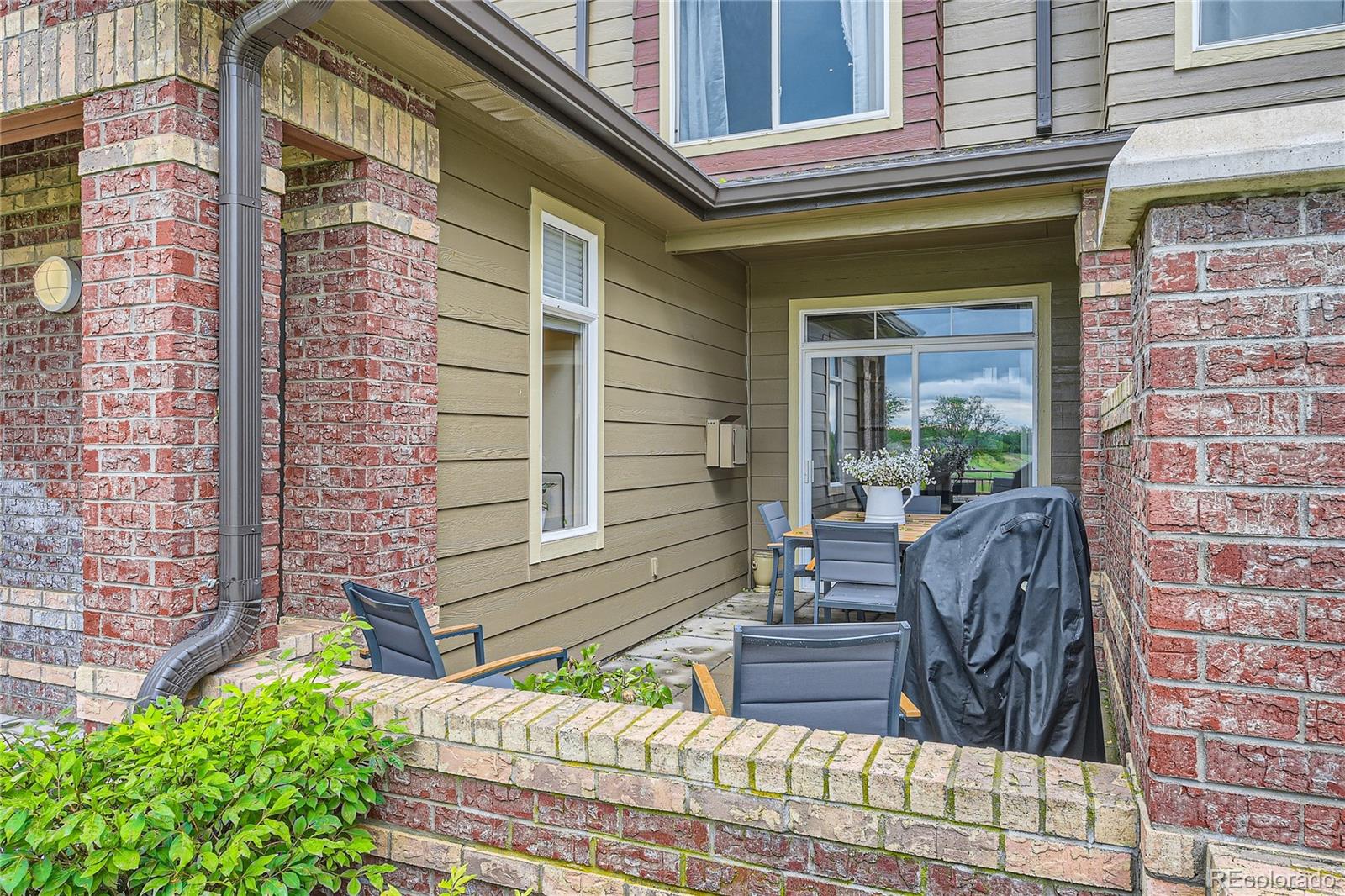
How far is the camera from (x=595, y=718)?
188 cm

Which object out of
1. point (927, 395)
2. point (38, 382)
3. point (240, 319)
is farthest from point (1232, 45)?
point (38, 382)

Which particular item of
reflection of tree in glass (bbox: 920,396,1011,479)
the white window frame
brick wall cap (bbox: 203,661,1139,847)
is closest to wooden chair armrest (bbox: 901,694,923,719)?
brick wall cap (bbox: 203,661,1139,847)

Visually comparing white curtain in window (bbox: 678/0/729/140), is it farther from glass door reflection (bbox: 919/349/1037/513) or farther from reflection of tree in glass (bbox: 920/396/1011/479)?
reflection of tree in glass (bbox: 920/396/1011/479)

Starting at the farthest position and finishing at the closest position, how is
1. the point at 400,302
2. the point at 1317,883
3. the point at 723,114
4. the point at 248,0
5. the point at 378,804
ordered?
the point at 723,114, the point at 400,302, the point at 248,0, the point at 378,804, the point at 1317,883

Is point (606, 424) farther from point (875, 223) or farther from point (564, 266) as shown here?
point (875, 223)

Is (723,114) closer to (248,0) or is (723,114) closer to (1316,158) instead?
(248,0)

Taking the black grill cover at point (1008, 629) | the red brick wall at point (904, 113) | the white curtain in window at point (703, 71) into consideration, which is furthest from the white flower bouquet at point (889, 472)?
the black grill cover at point (1008, 629)

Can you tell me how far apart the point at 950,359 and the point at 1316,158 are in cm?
557

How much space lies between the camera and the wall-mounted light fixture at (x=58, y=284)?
11.0 ft

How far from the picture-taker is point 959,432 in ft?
22.0

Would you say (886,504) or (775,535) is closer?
(886,504)

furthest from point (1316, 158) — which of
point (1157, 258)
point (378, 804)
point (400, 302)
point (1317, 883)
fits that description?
point (400, 302)

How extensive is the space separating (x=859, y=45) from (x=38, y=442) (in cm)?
517

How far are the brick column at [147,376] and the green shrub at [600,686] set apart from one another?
3.45 ft
